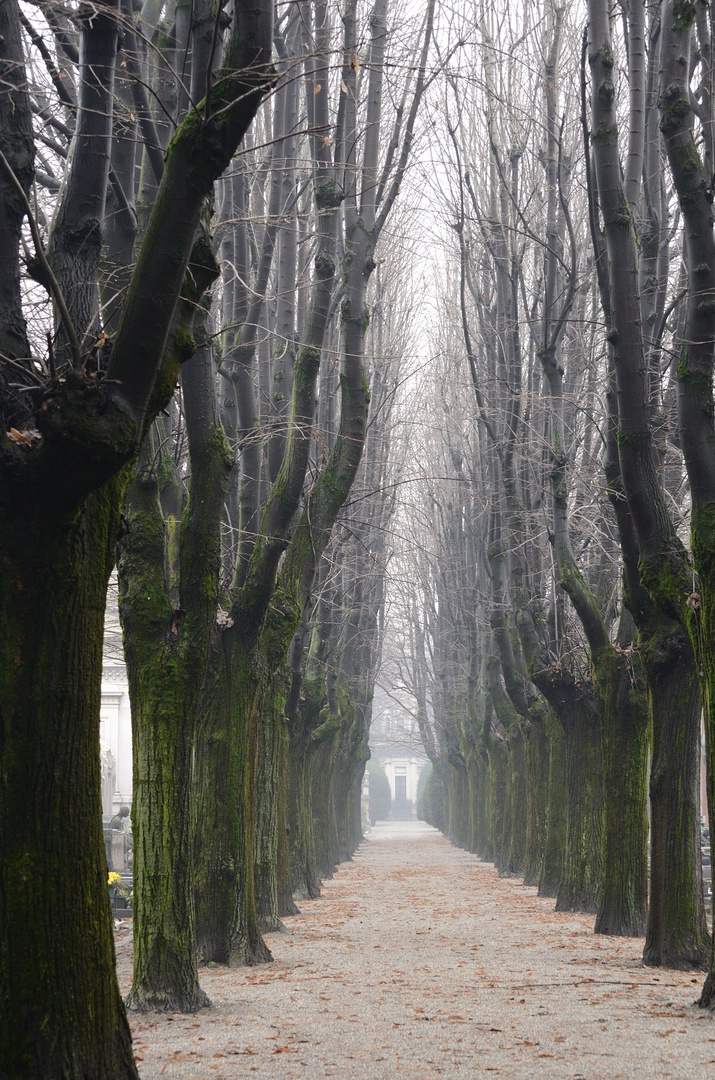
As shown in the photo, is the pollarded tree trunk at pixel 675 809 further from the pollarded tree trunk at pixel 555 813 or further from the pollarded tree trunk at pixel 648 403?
the pollarded tree trunk at pixel 555 813

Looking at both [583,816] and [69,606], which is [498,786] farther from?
[69,606]

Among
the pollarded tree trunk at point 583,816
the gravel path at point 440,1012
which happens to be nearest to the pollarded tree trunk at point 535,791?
the pollarded tree trunk at point 583,816

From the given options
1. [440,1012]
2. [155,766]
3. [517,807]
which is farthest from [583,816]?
[517,807]

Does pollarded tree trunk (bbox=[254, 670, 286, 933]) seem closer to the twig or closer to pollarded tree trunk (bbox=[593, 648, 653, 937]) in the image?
pollarded tree trunk (bbox=[593, 648, 653, 937])

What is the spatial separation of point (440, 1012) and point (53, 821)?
4.35 m

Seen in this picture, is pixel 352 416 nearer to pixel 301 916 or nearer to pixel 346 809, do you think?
pixel 301 916

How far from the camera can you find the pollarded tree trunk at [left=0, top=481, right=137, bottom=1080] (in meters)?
4.38

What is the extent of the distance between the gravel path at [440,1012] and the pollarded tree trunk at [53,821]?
1477mm

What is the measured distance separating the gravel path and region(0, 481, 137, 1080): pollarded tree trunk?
148cm

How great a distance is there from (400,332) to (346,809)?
57.7 feet

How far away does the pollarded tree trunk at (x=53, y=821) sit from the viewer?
438cm

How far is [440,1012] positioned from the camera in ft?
25.7

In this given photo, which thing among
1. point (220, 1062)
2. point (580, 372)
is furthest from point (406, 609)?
point (220, 1062)

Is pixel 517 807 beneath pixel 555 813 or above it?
beneath
